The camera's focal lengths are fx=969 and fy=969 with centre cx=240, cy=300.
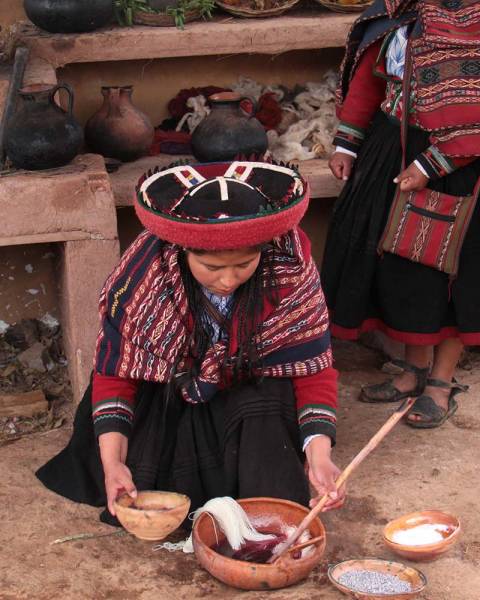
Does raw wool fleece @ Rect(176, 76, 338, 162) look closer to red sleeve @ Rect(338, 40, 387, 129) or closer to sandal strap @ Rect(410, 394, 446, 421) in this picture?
red sleeve @ Rect(338, 40, 387, 129)

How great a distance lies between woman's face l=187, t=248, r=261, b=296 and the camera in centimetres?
260

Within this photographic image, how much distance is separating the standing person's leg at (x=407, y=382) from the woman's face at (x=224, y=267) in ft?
4.87

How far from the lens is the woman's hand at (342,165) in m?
3.93

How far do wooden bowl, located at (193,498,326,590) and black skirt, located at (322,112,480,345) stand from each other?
1.22m

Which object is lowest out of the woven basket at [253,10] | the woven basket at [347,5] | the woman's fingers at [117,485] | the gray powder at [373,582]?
the gray powder at [373,582]

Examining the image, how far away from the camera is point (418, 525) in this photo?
3.00 meters

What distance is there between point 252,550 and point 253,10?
2.82 m

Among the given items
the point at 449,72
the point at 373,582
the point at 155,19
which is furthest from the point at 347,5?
the point at 373,582

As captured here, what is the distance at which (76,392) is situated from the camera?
4.06 meters

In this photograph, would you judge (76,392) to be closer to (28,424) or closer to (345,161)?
(28,424)

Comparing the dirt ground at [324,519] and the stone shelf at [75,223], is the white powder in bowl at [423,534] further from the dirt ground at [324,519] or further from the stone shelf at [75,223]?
the stone shelf at [75,223]

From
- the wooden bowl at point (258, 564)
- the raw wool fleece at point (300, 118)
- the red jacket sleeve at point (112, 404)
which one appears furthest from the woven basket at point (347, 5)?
the wooden bowl at point (258, 564)

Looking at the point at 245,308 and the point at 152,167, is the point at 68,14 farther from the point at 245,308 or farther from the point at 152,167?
the point at 245,308

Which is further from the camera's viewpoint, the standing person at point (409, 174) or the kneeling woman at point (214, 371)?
the standing person at point (409, 174)
